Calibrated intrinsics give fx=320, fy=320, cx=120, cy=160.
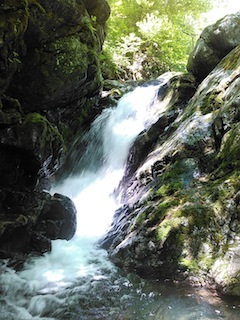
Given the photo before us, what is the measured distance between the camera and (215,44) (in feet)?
37.5

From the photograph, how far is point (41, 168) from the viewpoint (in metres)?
8.02

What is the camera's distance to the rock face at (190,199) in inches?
203

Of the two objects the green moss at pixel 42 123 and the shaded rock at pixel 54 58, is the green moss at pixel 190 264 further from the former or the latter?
the shaded rock at pixel 54 58

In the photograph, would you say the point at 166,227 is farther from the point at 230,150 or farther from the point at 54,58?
the point at 54,58

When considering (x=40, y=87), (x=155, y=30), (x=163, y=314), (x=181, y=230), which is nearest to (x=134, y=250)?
(x=181, y=230)

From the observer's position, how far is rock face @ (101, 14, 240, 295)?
5.14 meters

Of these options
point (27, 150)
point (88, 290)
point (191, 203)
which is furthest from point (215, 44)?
A: point (88, 290)

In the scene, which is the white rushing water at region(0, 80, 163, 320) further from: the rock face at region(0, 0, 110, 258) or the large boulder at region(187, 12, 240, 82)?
the large boulder at region(187, 12, 240, 82)

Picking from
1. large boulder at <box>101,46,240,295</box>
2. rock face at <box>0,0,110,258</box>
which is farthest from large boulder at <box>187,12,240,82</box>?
rock face at <box>0,0,110,258</box>

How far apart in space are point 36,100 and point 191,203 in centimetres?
499

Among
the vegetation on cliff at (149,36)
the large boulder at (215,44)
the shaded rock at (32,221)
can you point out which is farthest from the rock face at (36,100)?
the vegetation on cliff at (149,36)

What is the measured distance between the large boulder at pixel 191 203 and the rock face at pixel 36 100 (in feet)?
5.46

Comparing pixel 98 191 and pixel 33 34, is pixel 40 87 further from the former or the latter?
pixel 98 191

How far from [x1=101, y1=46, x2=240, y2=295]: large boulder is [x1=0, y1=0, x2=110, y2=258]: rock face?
1665 mm
